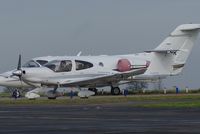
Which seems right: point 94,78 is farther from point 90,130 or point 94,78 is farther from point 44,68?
point 90,130

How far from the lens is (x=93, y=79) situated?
2362 inches

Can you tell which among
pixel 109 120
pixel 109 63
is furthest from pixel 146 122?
pixel 109 63

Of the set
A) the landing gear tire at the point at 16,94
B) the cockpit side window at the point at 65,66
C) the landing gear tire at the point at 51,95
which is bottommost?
the landing gear tire at the point at 51,95

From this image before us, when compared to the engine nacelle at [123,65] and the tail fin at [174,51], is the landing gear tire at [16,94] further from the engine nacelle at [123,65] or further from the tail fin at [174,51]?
the tail fin at [174,51]

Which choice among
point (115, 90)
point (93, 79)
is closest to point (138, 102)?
point (93, 79)

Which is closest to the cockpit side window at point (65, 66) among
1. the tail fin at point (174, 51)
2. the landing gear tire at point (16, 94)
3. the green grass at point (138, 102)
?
the landing gear tire at point (16, 94)

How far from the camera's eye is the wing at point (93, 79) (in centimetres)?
5788

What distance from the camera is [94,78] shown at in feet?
197

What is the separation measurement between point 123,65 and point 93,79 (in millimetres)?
3956

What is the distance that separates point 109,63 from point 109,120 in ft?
120

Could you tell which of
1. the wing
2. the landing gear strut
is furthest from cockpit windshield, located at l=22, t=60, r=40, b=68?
the landing gear strut

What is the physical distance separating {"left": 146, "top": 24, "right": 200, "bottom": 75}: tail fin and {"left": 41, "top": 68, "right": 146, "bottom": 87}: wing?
10.8 ft

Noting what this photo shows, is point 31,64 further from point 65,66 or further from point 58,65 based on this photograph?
point 65,66

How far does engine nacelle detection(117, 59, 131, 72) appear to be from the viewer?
62.7 metres
